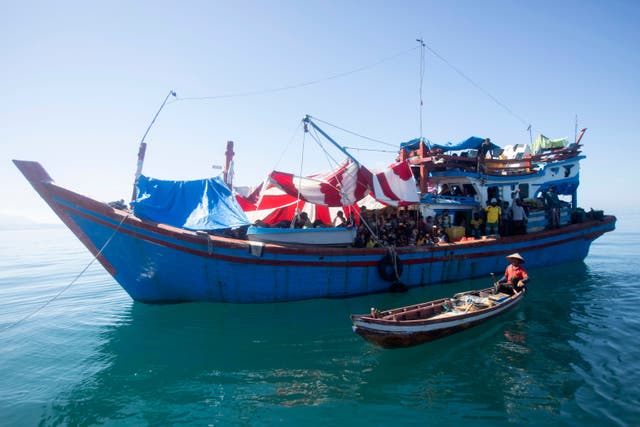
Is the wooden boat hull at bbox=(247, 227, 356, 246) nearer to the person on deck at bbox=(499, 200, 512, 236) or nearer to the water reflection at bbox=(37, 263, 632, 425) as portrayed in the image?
the water reflection at bbox=(37, 263, 632, 425)

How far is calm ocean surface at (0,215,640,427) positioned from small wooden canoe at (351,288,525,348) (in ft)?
1.36

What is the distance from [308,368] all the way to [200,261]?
4.15 meters

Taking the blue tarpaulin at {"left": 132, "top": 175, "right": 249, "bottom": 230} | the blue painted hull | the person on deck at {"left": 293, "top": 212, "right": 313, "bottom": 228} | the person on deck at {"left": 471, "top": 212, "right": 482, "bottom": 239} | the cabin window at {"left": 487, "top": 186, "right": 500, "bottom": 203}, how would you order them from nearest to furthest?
the blue painted hull < the blue tarpaulin at {"left": 132, "top": 175, "right": 249, "bottom": 230} < the person on deck at {"left": 293, "top": 212, "right": 313, "bottom": 228} < the person on deck at {"left": 471, "top": 212, "right": 482, "bottom": 239} < the cabin window at {"left": 487, "top": 186, "right": 500, "bottom": 203}

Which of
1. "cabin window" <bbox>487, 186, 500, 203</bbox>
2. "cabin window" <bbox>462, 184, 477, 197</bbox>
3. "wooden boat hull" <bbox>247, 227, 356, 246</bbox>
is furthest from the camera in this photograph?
"cabin window" <bbox>487, 186, 500, 203</bbox>

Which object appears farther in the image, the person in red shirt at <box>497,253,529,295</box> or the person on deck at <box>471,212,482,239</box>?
the person on deck at <box>471,212,482,239</box>

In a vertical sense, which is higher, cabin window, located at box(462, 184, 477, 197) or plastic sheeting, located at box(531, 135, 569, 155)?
plastic sheeting, located at box(531, 135, 569, 155)

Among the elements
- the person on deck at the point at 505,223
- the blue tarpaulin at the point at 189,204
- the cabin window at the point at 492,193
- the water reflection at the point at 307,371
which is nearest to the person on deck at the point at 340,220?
the water reflection at the point at 307,371

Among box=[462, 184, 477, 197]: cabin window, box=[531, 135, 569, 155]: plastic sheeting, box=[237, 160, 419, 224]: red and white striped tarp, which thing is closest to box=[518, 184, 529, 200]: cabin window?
box=[531, 135, 569, 155]: plastic sheeting

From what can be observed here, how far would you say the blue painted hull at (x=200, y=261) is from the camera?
8641 mm

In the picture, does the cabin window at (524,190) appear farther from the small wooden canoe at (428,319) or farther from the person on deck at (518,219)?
the small wooden canoe at (428,319)

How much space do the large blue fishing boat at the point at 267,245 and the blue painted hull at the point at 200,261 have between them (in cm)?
3

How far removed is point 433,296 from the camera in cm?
1163

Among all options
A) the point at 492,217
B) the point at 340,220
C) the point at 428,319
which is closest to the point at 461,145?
the point at 492,217

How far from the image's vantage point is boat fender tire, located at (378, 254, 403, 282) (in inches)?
432
